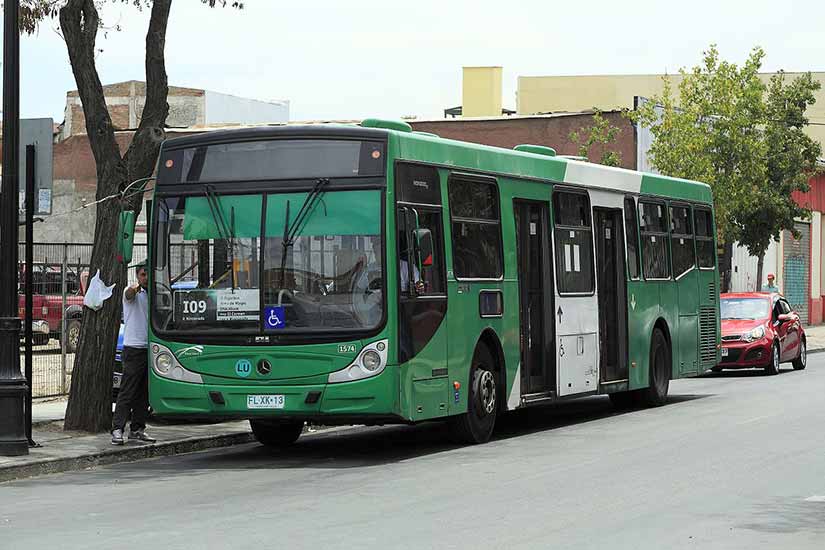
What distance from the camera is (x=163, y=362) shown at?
14.7m

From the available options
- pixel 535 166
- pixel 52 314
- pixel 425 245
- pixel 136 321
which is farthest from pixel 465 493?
pixel 52 314

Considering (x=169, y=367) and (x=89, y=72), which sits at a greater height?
(x=89, y=72)

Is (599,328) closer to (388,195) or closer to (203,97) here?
(388,195)

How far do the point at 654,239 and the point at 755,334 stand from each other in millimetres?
7566

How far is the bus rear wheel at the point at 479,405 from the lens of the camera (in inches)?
614

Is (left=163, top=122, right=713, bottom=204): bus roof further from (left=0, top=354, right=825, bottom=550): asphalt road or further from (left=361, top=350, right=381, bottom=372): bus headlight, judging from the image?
(left=0, top=354, right=825, bottom=550): asphalt road

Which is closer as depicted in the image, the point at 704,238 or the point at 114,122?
the point at 704,238

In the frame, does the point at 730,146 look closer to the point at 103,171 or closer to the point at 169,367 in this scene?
the point at 103,171

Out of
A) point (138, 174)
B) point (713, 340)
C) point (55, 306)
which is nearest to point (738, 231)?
point (713, 340)

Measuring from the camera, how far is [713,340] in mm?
23875

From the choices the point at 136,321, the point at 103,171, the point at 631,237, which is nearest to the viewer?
the point at 136,321

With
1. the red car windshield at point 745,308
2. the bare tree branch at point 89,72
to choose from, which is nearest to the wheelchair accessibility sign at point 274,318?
the bare tree branch at point 89,72

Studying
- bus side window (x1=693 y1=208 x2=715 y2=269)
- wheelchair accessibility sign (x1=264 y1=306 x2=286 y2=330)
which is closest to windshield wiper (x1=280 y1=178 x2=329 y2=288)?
wheelchair accessibility sign (x1=264 y1=306 x2=286 y2=330)

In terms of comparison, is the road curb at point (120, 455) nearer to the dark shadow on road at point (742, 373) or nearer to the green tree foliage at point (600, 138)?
the dark shadow on road at point (742, 373)
